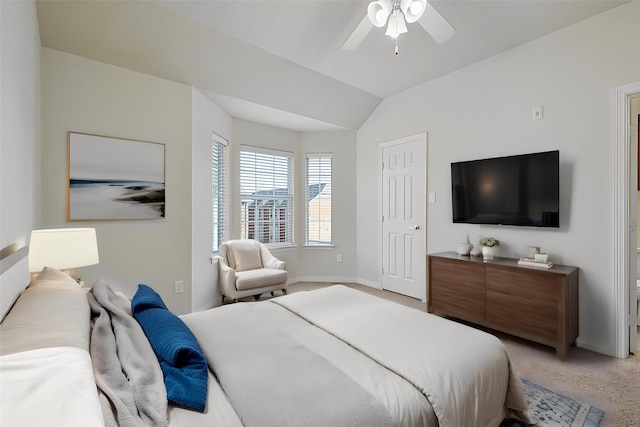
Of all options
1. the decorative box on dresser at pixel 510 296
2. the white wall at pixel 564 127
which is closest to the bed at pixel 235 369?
the decorative box on dresser at pixel 510 296

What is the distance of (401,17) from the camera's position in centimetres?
208

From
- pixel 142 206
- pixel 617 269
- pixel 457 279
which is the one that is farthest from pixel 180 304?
pixel 617 269

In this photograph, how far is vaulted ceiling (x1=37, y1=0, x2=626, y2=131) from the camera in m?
2.39

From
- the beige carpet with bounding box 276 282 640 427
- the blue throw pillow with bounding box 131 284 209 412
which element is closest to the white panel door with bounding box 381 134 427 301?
the beige carpet with bounding box 276 282 640 427

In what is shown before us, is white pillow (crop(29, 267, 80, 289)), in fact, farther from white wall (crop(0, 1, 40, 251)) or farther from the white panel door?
the white panel door

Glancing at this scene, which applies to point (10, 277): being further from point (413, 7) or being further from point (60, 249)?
point (413, 7)

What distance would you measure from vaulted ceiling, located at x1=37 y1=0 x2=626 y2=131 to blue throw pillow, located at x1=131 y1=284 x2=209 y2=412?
2.31m

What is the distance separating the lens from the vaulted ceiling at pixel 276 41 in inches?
94.0

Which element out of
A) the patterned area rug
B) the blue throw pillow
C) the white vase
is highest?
the white vase

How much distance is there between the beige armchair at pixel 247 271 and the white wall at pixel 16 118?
6.77 feet

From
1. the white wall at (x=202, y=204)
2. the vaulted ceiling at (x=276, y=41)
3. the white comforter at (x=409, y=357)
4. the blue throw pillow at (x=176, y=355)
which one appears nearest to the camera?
the blue throw pillow at (x=176, y=355)

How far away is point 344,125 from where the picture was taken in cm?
454

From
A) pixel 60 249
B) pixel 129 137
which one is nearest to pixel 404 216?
pixel 129 137

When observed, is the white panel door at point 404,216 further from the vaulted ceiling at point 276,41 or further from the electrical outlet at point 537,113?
the electrical outlet at point 537,113
